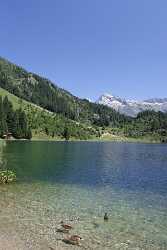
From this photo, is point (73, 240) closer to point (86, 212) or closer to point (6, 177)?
point (86, 212)

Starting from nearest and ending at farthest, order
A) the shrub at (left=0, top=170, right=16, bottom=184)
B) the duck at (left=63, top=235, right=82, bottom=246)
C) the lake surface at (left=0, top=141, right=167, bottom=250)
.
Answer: the duck at (left=63, top=235, right=82, bottom=246) → the lake surface at (left=0, top=141, right=167, bottom=250) → the shrub at (left=0, top=170, right=16, bottom=184)

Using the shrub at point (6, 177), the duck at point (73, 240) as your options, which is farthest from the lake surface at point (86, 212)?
the shrub at point (6, 177)

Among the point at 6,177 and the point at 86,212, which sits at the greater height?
the point at 6,177

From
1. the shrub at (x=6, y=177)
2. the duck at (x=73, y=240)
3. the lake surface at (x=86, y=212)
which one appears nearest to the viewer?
the duck at (x=73, y=240)

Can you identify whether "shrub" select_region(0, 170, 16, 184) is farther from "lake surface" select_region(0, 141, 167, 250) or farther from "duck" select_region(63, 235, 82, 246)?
"duck" select_region(63, 235, 82, 246)

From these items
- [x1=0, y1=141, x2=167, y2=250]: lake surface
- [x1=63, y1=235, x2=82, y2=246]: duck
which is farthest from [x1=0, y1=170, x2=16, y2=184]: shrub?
[x1=63, y1=235, x2=82, y2=246]: duck

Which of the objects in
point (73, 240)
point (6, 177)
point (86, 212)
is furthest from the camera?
point (6, 177)

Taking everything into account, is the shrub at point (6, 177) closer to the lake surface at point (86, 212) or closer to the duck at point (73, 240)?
the lake surface at point (86, 212)

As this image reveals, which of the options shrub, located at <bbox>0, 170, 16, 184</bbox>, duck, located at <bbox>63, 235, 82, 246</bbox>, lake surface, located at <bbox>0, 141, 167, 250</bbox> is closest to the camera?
duck, located at <bbox>63, 235, 82, 246</bbox>

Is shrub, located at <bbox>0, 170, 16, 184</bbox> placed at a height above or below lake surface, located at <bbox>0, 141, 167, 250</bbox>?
above

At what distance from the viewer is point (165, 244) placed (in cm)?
2983

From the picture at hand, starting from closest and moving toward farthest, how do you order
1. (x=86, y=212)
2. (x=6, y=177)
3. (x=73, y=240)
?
1. (x=73, y=240)
2. (x=86, y=212)
3. (x=6, y=177)

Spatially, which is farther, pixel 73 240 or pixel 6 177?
pixel 6 177

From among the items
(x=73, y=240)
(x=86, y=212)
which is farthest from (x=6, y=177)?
(x=73, y=240)
